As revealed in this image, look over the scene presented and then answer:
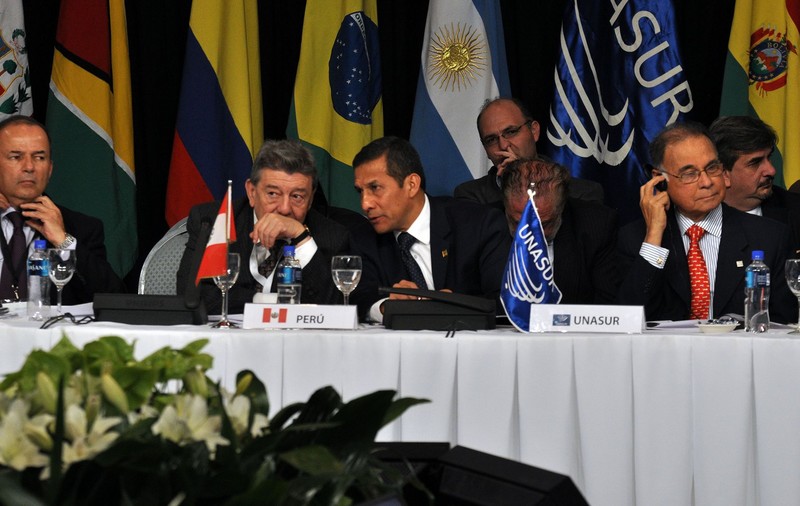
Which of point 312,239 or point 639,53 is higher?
Answer: point 639,53

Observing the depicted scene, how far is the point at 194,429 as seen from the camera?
81 centimetres

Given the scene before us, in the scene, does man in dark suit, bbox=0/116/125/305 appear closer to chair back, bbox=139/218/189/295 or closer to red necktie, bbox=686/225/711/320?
chair back, bbox=139/218/189/295

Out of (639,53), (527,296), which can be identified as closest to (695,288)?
(527,296)

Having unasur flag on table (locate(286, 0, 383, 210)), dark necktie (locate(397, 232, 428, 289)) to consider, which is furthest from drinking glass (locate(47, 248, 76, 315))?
unasur flag on table (locate(286, 0, 383, 210))

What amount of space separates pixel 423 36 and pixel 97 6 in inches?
65.9

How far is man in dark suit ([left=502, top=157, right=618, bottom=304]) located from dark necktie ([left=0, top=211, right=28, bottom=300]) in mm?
1773

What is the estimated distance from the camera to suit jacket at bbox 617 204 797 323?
134 inches

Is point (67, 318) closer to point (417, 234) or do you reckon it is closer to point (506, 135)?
point (417, 234)

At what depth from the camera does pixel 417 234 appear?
3727 millimetres

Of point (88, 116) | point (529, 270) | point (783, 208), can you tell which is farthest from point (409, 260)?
point (88, 116)

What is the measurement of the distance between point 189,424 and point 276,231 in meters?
2.75

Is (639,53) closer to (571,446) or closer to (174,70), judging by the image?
(174,70)

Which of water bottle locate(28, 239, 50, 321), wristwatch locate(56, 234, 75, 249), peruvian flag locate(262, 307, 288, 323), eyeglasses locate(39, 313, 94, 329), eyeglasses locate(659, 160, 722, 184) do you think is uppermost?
eyeglasses locate(659, 160, 722, 184)

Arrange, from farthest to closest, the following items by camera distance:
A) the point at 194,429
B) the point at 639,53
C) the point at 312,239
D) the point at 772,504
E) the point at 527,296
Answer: the point at 639,53
the point at 312,239
the point at 527,296
the point at 772,504
the point at 194,429
